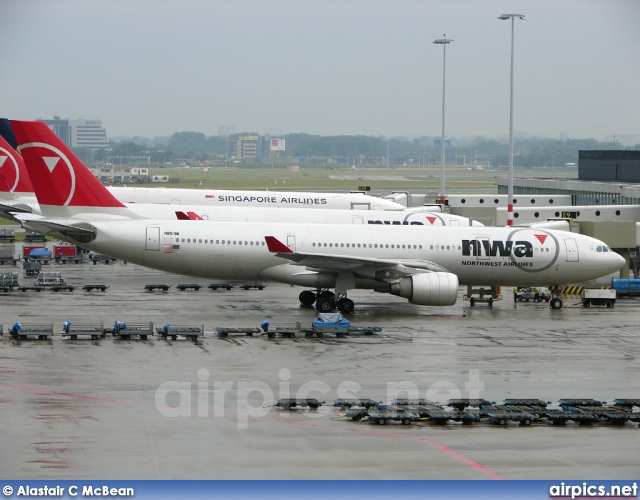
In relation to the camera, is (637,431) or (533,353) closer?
(637,431)

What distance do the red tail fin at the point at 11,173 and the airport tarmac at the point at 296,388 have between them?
1568 cm

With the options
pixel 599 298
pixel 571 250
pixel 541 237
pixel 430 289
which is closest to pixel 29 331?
pixel 430 289

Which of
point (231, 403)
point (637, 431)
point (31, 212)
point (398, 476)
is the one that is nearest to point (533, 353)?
point (637, 431)

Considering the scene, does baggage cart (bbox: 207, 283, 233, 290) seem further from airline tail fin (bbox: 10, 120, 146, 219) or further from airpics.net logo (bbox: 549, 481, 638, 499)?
airpics.net logo (bbox: 549, 481, 638, 499)

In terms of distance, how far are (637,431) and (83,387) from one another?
1402cm

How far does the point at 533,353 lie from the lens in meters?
31.1

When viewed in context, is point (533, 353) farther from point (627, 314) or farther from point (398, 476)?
point (398, 476)

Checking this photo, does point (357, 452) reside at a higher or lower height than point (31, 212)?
lower

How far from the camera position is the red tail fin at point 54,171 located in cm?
3825

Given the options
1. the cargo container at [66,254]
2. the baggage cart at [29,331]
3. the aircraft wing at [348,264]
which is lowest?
the baggage cart at [29,331]

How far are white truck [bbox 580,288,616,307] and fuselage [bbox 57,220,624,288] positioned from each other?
135 centimetres

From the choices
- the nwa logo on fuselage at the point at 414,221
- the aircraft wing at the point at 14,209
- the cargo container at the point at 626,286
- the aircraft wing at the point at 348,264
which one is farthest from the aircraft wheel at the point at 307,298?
the aircraft wing at the point at 14,209

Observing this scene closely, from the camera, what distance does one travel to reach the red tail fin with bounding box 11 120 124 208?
38.2 m

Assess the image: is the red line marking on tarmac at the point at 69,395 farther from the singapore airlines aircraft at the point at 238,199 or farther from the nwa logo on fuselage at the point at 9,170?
the singapore airlines aircraft at the point at 238,199
